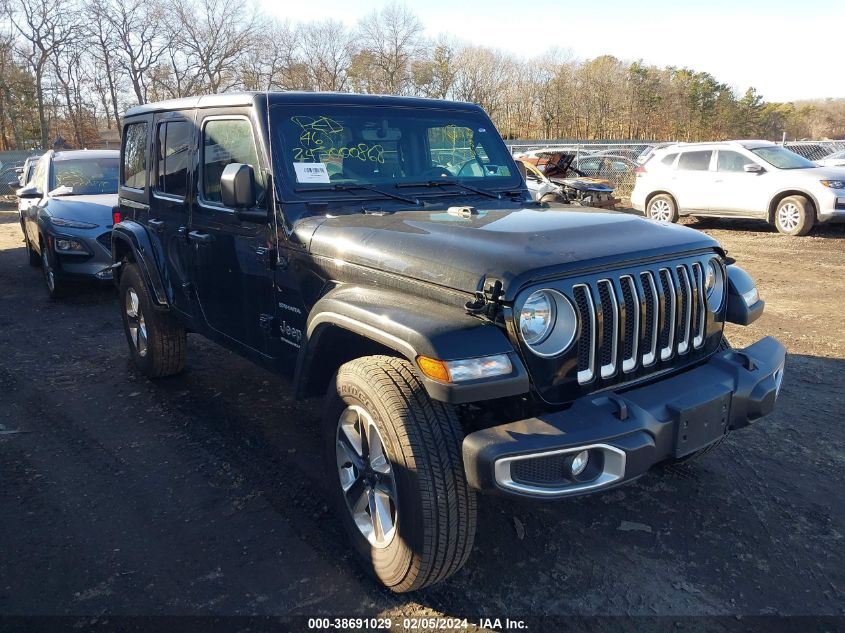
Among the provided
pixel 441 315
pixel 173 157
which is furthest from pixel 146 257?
pixel 441 315

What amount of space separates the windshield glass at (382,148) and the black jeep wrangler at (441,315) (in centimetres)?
1

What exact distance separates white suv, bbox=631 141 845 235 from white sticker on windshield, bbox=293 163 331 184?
10.7 meters

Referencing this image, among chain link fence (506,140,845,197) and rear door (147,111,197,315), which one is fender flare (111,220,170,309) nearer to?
rear door (147,111,197,315)

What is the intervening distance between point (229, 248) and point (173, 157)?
42.8 inches

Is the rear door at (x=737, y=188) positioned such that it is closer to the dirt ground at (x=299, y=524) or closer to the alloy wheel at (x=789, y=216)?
the alloy wheel at (x=789, y=216)

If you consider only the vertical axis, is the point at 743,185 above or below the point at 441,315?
below

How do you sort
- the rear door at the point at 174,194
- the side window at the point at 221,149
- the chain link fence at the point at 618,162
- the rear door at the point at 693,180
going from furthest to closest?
1. the chain link fence at the point at 618,162
2. the rear door at the point at 693,180
3. the rear door at the point at 174,194
4. the side window at the point at 221,149

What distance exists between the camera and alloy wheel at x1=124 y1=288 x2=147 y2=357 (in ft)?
17.5

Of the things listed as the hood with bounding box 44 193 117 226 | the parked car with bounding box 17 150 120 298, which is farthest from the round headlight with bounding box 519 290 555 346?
the hood with bounding box 44 193 117 226

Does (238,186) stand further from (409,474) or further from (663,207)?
(663,207)

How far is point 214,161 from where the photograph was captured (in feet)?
13.1

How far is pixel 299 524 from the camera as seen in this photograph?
10.9ft

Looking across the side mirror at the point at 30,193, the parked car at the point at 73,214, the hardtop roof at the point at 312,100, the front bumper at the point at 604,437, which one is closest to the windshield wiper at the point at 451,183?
the hardtop roof at the point at 312,100

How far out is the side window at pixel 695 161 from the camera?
1345cm
